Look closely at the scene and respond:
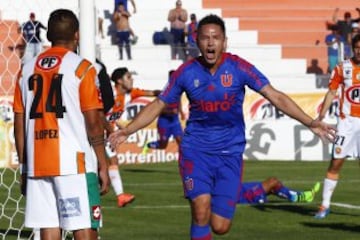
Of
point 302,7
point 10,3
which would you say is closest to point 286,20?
point 302,7

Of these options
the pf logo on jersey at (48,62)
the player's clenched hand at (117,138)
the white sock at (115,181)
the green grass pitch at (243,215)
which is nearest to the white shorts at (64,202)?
the player's clenched hand at (117,138)

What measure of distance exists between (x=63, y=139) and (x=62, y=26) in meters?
0.84

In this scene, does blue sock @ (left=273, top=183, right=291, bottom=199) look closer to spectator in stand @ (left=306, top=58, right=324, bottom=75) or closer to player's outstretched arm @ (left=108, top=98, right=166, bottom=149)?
player's outstretched arm @ (left=108, top=98, right=166, bottom=149)

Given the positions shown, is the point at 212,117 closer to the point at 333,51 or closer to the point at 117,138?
the point at 117,138

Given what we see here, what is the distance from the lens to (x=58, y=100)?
8648mm

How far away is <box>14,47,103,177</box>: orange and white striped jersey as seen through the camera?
8.65m

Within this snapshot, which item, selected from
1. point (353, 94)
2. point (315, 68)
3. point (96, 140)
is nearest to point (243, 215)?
point (353, 94)

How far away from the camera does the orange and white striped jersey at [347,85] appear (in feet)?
50.0

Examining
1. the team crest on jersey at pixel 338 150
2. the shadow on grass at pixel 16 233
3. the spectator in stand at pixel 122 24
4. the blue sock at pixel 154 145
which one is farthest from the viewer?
the spectator in stand at pixel 122 24

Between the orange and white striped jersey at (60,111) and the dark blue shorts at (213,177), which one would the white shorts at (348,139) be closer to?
the dark blue shorts at (213,177)

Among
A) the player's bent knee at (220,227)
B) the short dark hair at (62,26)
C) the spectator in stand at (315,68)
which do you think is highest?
the short dark hair at (62,26)

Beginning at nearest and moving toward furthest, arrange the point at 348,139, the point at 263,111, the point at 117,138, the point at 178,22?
the point at 117,138 → the point at 348,139 → the point at 263,111 → the point at 178,22

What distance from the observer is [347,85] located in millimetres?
15430

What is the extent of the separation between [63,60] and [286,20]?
99.6 ft
